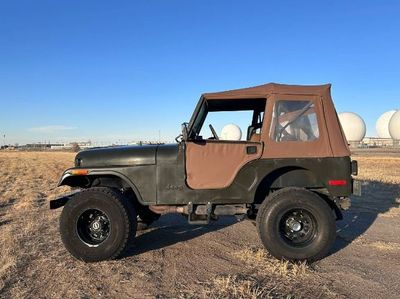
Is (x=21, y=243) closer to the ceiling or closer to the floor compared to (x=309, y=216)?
closer to the floor

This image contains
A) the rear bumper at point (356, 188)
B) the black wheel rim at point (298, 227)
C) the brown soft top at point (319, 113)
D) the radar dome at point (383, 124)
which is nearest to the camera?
the black wheel rim at point (298, 227)

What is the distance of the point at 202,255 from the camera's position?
597 centimetres


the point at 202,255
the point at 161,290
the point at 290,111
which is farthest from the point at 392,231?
the point at 161,290

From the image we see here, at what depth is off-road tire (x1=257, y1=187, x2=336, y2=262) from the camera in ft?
18.6

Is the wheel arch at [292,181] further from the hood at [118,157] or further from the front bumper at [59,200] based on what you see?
the front bumper at [59,200]

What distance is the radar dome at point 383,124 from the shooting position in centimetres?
9294

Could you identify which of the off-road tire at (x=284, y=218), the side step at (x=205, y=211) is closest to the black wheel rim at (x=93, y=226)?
the side step at (x=205, y=211)

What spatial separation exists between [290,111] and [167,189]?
2038mm

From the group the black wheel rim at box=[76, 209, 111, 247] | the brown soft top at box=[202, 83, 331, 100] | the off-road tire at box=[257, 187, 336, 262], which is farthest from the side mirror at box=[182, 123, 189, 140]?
the black wheel rim at box=[76, 209, 111, 247]

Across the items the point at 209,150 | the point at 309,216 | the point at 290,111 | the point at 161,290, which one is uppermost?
the point at 290,111

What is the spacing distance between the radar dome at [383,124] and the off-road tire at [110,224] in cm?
9565

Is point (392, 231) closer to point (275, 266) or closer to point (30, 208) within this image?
point (275, 266)

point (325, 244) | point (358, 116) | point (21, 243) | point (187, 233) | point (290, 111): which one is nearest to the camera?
point (325, 244)

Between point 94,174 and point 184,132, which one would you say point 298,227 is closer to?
point 184,132
